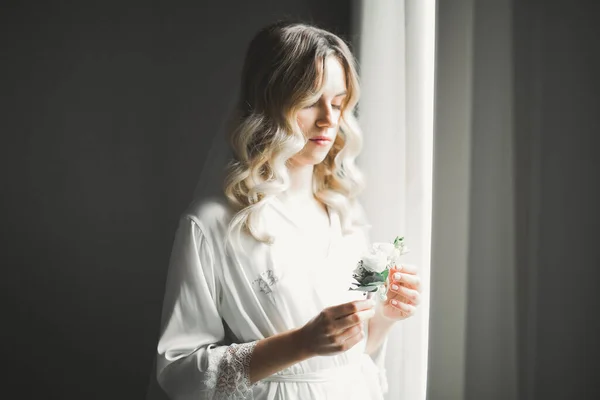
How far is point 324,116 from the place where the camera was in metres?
1.30

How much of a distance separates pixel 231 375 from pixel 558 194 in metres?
0.69

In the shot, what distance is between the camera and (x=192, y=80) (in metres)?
2.21

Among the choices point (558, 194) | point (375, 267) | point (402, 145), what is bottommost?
point (375, 267)

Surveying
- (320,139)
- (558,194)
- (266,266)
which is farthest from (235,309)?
(558,194)

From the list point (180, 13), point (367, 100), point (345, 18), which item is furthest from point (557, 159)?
point (180, 13)

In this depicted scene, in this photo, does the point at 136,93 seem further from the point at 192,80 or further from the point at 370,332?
the point at 370,332

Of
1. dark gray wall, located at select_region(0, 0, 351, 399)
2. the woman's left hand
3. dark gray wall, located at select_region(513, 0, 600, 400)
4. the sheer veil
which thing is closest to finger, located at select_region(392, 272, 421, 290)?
the woman's left hand

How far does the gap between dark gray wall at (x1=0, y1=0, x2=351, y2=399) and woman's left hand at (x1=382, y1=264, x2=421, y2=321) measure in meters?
1.14

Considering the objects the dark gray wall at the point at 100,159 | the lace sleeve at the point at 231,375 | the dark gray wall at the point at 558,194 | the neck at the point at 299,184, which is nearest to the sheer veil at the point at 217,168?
the neck at the point at 299,184

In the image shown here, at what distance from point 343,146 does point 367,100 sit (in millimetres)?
237

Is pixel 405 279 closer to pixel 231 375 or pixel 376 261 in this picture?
pixel 376 261

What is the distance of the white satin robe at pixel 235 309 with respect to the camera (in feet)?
4.18

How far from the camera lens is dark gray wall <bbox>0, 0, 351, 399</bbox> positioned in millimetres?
2164

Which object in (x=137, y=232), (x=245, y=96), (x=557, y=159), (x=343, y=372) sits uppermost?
(x=245, y=96)
